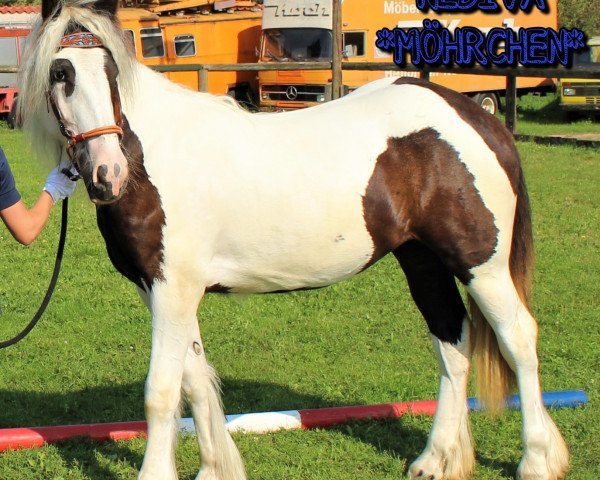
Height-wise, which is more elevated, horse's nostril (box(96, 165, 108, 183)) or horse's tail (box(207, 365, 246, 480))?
horse's nostril (box(96, 165, 108, 183))

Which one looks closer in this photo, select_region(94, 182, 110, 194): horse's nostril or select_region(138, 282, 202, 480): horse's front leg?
select_region(94, 182, 110, 194): horse's nostril

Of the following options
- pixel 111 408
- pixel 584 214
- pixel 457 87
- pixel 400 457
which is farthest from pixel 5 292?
pixel 457 87

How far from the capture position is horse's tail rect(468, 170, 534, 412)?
407 cm

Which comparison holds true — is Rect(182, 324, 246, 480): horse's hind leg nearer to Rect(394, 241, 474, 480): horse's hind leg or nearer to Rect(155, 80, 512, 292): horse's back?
Rect(155, 80, 512, 292): horse's back

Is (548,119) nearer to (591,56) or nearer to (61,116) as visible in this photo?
(591,56)

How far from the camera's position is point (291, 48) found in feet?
64.5

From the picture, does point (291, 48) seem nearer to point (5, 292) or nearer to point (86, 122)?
point (5, 292)

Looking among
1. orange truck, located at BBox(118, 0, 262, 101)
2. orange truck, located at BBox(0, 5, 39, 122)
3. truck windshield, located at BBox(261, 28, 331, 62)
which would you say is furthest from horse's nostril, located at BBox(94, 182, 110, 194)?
orange truck, located at BBox(118, 0, 262, 101)

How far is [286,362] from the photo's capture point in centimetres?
566

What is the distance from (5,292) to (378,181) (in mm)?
4392

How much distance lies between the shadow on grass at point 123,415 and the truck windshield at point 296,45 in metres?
14.7

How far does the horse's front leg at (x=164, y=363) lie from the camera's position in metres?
3.51

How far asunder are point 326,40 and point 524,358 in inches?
625

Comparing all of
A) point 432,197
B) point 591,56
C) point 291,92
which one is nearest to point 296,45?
point 291,92
